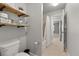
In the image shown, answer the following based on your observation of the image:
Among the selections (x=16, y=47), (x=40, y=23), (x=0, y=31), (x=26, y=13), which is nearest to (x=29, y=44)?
(x=16, y=47)

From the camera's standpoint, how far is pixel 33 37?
1.51 m

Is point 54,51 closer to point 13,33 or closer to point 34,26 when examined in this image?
point 34,26

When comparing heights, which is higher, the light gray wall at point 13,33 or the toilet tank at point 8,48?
the light gray wall at point 13,33

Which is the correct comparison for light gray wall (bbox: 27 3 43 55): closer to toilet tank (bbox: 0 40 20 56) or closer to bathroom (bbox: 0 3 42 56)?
bathroom (bbox: 0 3 42 56)

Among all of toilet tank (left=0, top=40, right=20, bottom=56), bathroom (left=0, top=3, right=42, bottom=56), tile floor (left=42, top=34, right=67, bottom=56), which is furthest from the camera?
tile floor (left=42, top=34, right=67, bottom=56)

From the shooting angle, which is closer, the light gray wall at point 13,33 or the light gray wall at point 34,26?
the light gray wall at point 13,33

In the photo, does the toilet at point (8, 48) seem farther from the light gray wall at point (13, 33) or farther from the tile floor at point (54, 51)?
the tile floor at point (54, 51)

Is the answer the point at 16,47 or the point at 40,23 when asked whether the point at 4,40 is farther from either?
the point at 40,23

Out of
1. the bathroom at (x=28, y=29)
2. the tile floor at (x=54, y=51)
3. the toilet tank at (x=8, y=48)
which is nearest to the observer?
the toilet tank at (x=8, y=48)

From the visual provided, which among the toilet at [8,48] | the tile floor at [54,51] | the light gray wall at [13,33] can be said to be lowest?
the tile floor at [54,51]

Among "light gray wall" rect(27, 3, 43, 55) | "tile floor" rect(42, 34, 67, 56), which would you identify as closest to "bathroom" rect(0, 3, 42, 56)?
"light gray wall" rect(27, 3, 43, 55)

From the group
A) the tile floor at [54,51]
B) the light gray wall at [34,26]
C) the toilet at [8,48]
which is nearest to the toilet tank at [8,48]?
the toilet at [8,48]

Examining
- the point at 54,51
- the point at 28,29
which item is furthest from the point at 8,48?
the point at 54,51

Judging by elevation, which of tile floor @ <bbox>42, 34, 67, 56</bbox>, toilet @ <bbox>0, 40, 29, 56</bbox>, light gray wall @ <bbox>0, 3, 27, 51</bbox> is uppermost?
light gray wall @ <bbox>0, 3, 27, 51</bbox>
